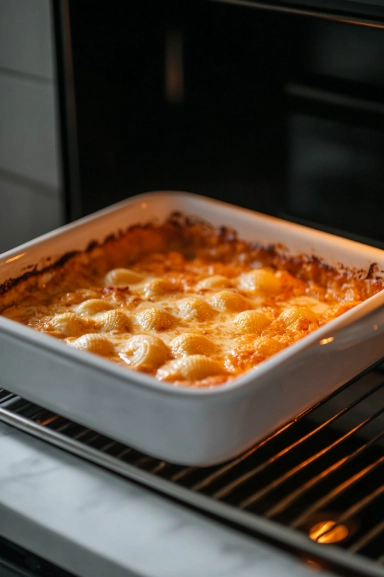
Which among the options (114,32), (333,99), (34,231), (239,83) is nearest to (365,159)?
(333,99)

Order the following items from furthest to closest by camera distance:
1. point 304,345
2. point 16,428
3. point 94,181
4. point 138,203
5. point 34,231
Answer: point 34,231 → point 94,181 → point 138,203 → point 16,428 → point 304,345

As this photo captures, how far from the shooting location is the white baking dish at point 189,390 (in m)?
0.87

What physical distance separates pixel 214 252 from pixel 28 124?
1.46 feet

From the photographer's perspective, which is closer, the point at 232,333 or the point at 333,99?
the point at 232,333

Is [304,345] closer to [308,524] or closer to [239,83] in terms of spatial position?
[308,524]

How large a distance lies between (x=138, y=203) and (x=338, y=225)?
323 millimetres

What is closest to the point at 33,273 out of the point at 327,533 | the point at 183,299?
the point at 183,299

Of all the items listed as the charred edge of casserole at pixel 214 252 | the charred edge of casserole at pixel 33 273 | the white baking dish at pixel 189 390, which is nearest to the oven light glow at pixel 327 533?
the white baking dish at pixel 189 390

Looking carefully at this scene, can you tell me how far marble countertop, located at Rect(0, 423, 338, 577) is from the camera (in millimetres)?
868

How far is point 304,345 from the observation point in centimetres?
94

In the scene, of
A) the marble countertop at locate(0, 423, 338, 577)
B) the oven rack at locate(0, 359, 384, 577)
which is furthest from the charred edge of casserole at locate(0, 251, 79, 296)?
the marble countertop at locate(0, 423, 338, 577)

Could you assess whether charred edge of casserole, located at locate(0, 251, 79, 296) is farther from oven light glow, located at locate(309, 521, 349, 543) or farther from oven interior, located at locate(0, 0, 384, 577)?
oven light glow, located at locate(309, 521, 349, 543)

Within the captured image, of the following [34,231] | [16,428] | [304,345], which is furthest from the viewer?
[34,231]

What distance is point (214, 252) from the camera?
1392 millimetres
